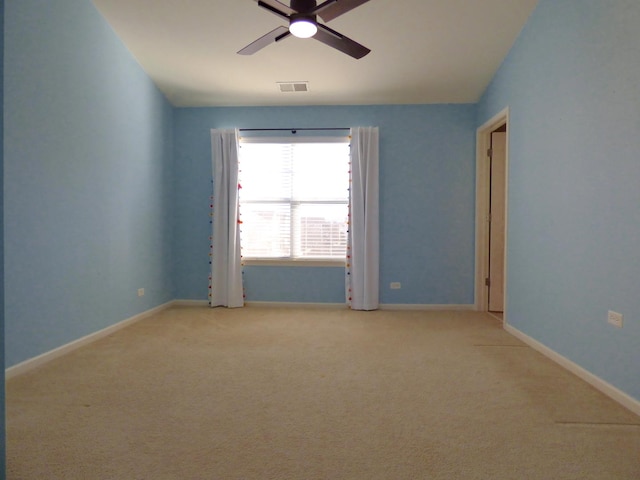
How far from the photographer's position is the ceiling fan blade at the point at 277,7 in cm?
237

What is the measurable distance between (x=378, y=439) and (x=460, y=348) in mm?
1713

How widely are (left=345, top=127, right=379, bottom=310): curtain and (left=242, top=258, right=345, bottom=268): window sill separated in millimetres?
292

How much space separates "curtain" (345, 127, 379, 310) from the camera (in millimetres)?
4641

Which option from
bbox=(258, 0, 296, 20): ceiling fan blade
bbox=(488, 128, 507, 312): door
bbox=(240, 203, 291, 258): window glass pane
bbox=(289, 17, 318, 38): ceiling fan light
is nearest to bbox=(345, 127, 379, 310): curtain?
bbox=(240, 203, 291, 258): window glass pane

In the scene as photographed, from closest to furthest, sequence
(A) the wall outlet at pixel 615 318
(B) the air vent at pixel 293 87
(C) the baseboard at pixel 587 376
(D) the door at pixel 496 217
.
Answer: (C) the baseboard at pixel 587 376, (A) the wall outlet at pixel 615 318, (B) the air vent at pixel 293 87, (D) the door at pixel 496 217

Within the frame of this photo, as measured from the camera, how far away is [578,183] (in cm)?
268

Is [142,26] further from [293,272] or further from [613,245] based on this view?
[613,245]

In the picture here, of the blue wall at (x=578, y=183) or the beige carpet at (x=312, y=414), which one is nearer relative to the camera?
the beige carpet at (x=312, y=414)

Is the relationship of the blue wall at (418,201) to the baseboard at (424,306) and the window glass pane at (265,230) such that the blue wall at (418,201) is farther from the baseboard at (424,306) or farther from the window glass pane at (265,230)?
the window glass pane at (265,230)

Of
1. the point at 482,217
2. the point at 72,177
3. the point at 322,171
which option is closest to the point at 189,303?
the point at 72,177

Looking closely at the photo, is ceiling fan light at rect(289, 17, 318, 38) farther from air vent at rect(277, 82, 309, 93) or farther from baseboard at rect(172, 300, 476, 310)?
baseboard at rect(172, 300, 476, 310)

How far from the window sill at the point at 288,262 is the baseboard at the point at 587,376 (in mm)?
2198

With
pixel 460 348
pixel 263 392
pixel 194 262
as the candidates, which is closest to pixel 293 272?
pixel 194 262

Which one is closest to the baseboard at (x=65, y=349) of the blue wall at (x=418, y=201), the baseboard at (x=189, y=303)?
the baseboard at (x=189, y=303)
